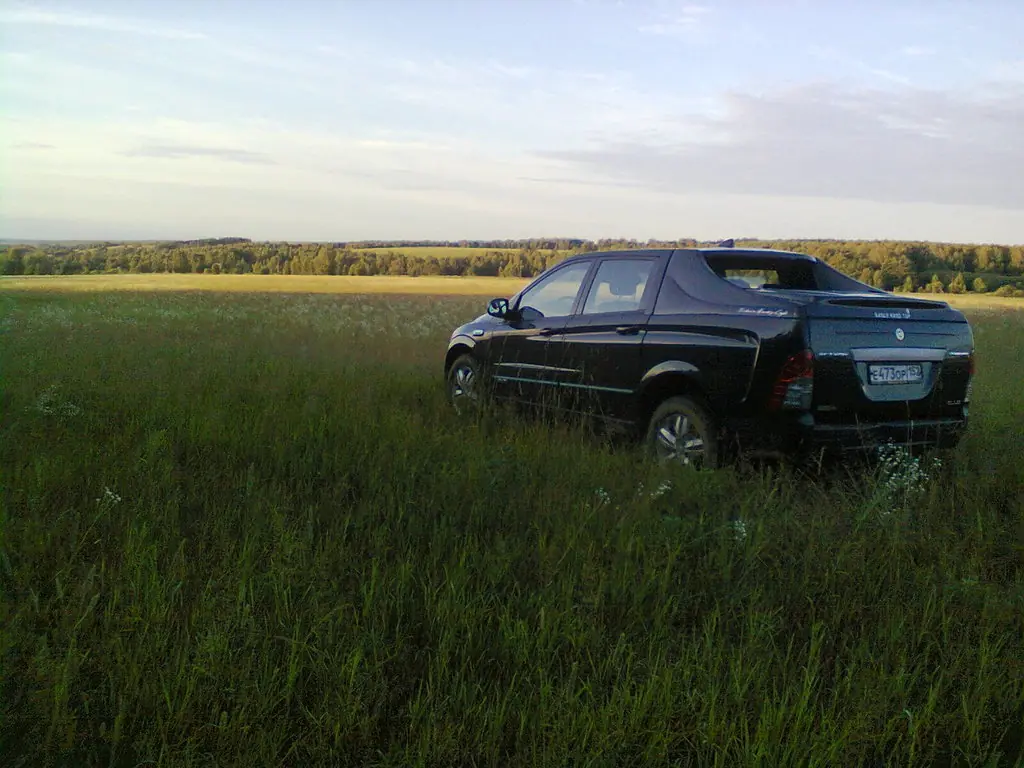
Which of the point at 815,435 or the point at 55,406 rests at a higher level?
the point at 815,435

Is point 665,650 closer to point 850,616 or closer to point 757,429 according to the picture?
point 850,616

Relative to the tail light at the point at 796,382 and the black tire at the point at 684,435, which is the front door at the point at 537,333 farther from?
the tail light at the point at 796,382

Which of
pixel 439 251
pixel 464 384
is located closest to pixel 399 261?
pixel 439 251

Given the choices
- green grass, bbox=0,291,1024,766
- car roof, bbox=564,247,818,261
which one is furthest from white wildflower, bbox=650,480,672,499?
car roof, bbox=564,247,818,261

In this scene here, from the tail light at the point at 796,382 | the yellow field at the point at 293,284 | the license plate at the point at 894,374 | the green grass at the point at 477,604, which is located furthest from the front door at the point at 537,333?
the yellow field at the point at 293,284

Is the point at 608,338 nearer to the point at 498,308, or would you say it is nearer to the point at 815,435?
the point at 498,308

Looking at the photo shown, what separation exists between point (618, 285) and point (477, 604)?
4.00 meters

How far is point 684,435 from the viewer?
578 centimetres

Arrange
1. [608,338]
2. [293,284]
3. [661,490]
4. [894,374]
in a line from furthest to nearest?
1. [293,284]
2. [608,338]
3. [894,374]
4. [661,490]

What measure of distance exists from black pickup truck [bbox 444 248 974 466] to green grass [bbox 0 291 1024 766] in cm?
42

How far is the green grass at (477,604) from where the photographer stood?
2660 mm

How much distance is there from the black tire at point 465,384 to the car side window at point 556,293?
2.97 ft

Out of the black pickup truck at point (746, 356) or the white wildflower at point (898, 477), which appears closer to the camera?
the white wildflower at point (898, 477)

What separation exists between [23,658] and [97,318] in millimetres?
17419
